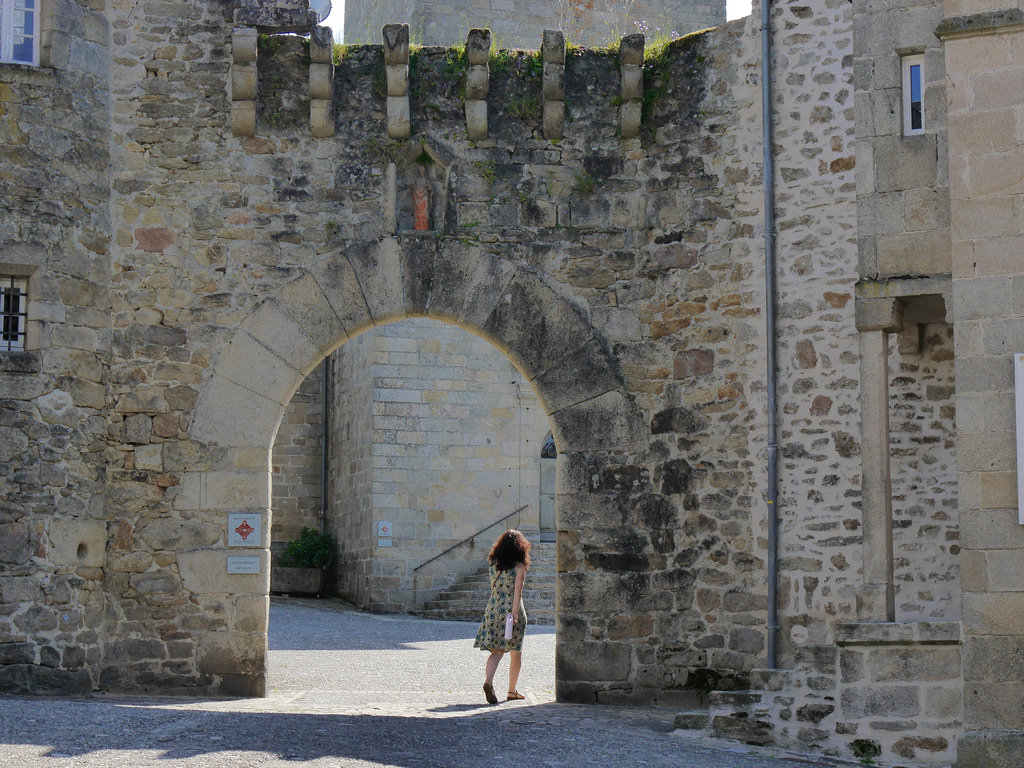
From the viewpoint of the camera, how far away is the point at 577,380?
32.7ft

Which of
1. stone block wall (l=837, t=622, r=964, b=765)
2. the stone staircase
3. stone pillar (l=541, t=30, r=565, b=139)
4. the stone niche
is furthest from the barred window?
the stone staircase

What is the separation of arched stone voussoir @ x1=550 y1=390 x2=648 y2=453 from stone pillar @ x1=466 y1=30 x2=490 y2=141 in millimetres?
2057

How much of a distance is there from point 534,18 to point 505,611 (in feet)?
40.4

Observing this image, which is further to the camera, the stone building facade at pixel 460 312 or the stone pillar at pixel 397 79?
the stone pillar at pixel 397 79

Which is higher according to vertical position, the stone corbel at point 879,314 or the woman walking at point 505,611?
the stone corbel at point 879,314

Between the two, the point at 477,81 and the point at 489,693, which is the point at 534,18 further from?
the point at 489,693

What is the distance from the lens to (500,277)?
10.0 metres

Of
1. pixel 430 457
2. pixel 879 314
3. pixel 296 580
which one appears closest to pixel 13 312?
pixel 879 314

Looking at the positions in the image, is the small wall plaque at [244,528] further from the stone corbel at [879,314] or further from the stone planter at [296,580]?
the stone planter at [296,580]

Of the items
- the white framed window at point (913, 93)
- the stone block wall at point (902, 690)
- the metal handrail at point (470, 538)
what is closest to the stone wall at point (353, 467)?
the metal handrail at point (470, 538)

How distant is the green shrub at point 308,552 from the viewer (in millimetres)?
19531

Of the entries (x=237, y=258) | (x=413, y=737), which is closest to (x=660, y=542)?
(x=413, y=737)

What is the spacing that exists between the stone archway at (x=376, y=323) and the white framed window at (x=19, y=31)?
7.46 ft

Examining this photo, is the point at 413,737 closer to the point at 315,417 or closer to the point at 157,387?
the point at 157,387
